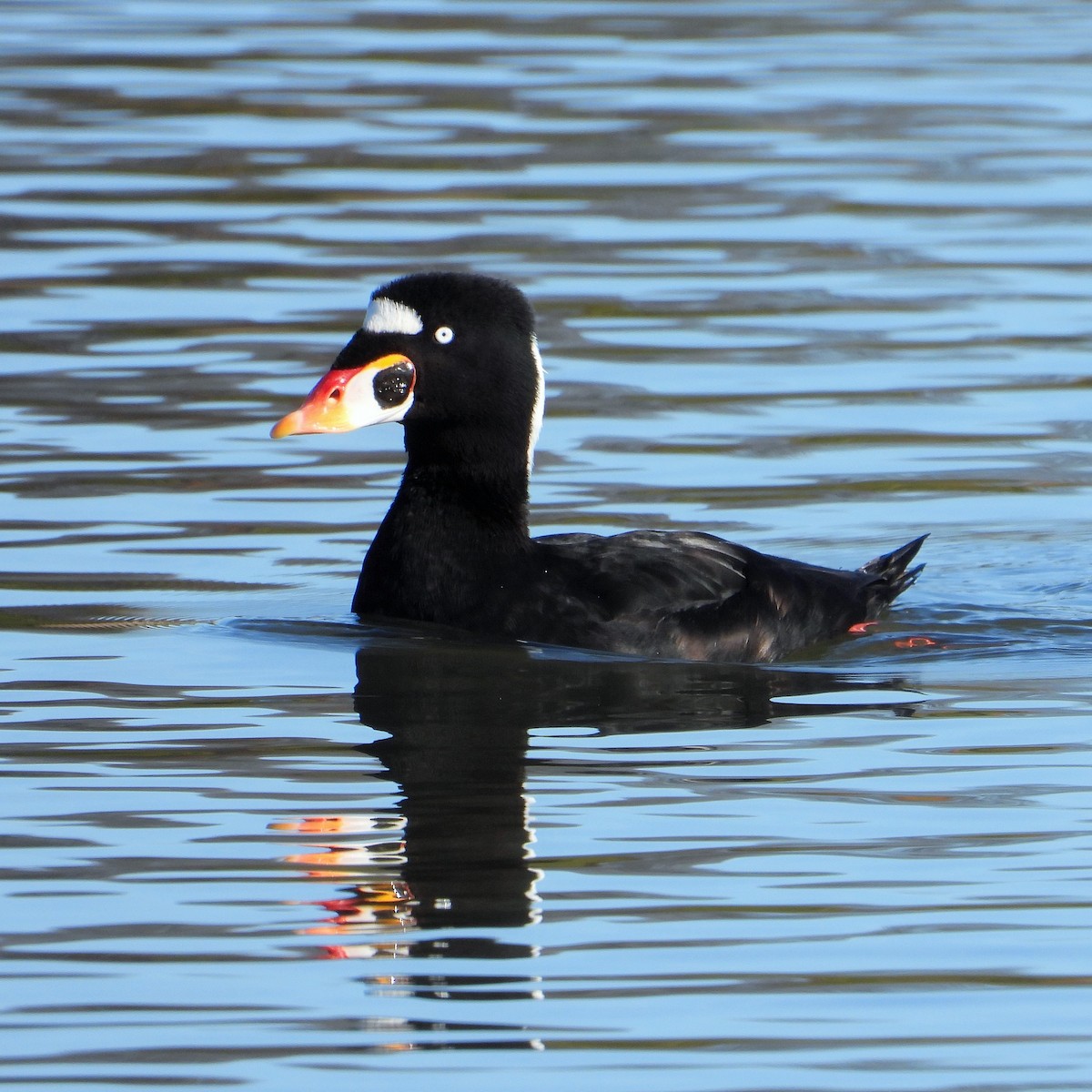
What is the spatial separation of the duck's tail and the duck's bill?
1.88 meters

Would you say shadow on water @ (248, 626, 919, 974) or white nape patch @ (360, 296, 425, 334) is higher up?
white nape patch @ (360, 296, 425, 334)

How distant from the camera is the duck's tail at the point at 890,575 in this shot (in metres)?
9.27

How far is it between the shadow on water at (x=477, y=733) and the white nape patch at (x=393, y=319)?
1.05 metres

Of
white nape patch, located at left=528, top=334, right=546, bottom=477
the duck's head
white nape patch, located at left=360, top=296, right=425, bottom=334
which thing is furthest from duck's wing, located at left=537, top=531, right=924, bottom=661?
white nape patch, located at left=360, top=296, right=425, bottom=334

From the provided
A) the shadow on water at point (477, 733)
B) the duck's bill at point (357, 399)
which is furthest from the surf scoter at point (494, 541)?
the shadow on water at point (477, 733)

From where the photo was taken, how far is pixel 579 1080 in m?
4.96

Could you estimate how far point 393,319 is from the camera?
859 centimetres

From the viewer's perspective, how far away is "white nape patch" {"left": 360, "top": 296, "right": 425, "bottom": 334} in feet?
28.2

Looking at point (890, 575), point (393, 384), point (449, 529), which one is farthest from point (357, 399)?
point (890, 575)

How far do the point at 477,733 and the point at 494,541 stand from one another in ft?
4.34

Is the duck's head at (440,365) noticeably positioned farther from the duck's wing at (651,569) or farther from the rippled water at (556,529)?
the rippled water at (556,529)

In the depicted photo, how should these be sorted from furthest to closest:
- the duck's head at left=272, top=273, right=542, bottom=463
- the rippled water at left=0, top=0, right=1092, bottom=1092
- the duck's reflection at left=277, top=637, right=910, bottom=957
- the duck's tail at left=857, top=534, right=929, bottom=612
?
the duck's tail at left=857, top=534, right=929, bottom=612 < the duck's head at left=272, top=273, right=542, bottom=463 < the duck's reflection at left=277, top=637, right=910, bottom=957 < the rippled water at left=0, top=0, right=1092, bottom=1092

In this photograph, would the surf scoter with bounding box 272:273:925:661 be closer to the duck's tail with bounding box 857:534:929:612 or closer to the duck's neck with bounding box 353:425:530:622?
the duck's neck with bounding box 353:425:530:622

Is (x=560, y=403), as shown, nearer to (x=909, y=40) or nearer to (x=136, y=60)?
(x=136, y=60)
